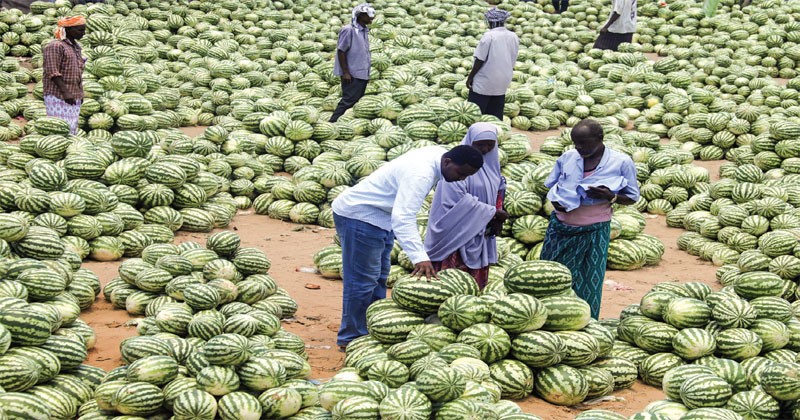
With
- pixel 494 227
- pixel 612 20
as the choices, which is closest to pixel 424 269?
pixel 494 227

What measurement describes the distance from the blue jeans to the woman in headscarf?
38 centimetres

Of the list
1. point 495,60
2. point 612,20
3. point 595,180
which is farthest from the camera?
point 612,20

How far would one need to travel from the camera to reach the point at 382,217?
597cm

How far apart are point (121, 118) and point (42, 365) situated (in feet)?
21.8

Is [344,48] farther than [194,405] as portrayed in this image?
Yes

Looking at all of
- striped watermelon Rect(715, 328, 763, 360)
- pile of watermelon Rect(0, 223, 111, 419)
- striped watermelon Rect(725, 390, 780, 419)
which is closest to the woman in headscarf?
striped watermelon Rect(715, 328, 763, 360)

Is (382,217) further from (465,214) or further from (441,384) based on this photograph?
(441,384)

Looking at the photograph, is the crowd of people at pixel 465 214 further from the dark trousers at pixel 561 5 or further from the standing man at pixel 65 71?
the dark trousers at pixel 561 5

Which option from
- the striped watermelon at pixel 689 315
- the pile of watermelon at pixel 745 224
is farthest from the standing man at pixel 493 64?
the striped watermelon at pixel 689 315

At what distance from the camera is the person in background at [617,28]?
54.2ft

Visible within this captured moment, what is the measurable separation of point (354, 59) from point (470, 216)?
260 inches

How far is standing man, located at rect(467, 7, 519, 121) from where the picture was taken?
11.4 meters

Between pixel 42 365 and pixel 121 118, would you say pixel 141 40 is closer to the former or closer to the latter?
pixel 121 118

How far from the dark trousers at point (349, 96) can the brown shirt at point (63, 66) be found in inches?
141
